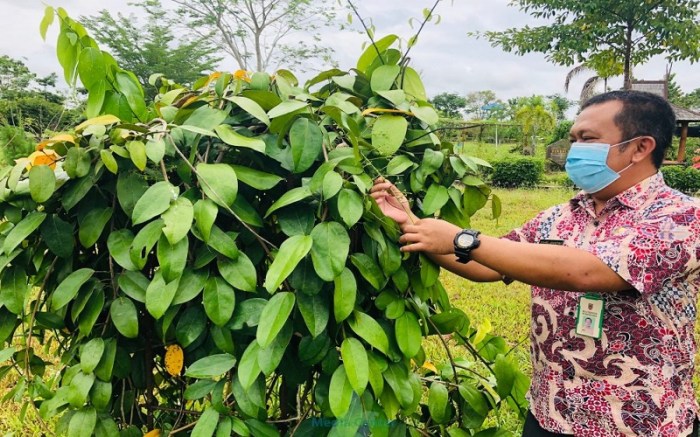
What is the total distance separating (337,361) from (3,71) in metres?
19.8

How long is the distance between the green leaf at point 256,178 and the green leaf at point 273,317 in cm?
19

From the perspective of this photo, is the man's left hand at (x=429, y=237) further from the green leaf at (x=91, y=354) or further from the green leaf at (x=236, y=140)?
the green leaf at (x=91, y=354)

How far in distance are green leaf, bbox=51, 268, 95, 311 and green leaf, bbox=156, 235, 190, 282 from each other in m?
0.23

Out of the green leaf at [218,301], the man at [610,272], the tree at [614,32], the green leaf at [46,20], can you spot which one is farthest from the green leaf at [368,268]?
the tree at [614,32]

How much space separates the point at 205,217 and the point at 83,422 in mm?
480

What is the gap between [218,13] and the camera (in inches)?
769

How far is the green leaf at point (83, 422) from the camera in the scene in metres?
0.94

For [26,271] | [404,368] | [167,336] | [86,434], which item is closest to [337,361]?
[404,368]

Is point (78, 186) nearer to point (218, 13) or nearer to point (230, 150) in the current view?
point (230, 150)

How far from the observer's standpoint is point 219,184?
2.63ft

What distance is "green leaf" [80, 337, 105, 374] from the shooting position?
0.91 metres

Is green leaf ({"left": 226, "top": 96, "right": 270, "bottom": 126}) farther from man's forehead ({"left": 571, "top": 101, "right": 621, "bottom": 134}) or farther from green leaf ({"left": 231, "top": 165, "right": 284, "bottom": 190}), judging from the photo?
man's forehead ({"left": 571, "top": 101, "right": 621, "bottom": 134})

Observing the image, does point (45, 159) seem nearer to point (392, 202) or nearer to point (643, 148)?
point (392, 202)

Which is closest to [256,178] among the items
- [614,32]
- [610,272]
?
[610,272]
